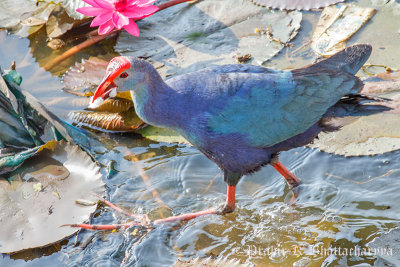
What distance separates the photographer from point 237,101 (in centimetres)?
238

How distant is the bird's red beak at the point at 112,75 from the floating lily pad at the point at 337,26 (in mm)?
1618

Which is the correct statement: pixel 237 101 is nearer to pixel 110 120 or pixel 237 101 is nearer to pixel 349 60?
pixel 349 60

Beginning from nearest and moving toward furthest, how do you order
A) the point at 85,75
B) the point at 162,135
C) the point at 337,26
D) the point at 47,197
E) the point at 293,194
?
1. the point at 47,197
2. the point at 293,194
3. the point at 162,135
4. the point at 85,75
5. the point at 337,26

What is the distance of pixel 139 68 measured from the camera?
2.34m

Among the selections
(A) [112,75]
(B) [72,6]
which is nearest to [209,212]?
(A) [112,75]

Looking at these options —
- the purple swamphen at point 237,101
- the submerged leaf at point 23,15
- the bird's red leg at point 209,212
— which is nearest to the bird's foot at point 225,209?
the bird's red leg at point 209,212

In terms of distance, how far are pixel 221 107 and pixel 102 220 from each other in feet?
3.26

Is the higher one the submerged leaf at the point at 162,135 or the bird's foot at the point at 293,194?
the submerged leaf at the point at 162,135

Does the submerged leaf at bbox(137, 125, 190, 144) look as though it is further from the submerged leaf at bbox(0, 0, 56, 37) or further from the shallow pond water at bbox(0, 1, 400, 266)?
the submerged leaf at bbox(0, 0, 56, 37)

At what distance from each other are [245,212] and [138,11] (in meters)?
1.41

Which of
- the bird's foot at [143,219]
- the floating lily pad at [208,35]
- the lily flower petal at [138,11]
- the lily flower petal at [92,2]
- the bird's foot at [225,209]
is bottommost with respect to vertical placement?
the bird's foot at [143,219]

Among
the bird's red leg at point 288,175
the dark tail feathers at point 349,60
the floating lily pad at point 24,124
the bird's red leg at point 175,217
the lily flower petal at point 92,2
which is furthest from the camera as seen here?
the lily flower petal at point 92,2

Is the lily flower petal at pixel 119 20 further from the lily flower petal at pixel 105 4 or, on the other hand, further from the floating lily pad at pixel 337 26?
the floating lily pad at pixel 337 26

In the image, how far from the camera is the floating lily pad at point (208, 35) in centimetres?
349
